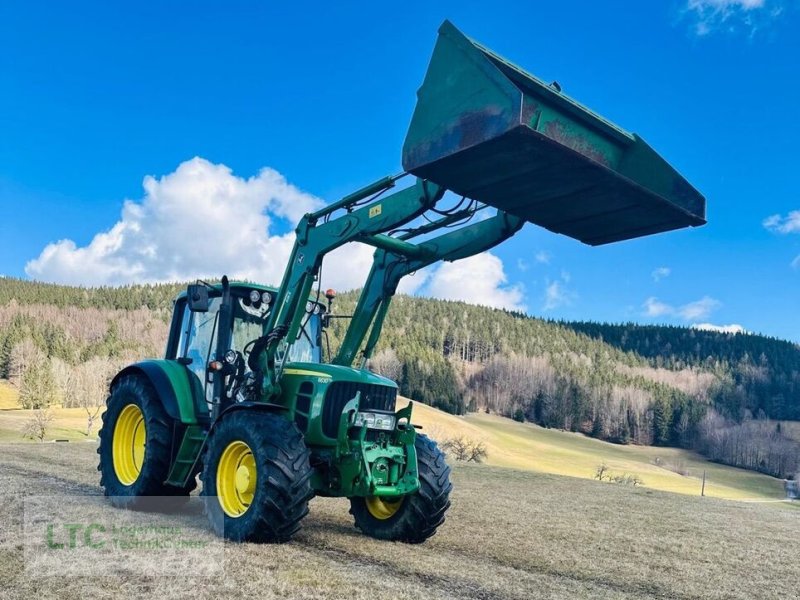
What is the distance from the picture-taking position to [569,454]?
89.6 m

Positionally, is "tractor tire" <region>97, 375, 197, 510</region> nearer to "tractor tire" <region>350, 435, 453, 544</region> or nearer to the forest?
"tractor tire" <region>350, 435, 453, 544</region>

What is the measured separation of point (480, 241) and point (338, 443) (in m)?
2.89

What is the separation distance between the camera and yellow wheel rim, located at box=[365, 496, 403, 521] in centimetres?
845

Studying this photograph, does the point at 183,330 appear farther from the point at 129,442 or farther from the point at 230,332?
the point at 129,442

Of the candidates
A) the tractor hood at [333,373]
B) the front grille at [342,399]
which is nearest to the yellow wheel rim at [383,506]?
the front grille at [342,399]

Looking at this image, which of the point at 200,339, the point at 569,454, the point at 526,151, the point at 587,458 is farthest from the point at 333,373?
the point at 569,454

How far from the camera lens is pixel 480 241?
827 centimetres

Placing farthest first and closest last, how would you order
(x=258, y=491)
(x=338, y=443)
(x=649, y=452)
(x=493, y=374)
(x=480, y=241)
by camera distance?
(x=493, y=374) < (x=649, y=452) < (x=480, y=241) < (x=338, y=443) < (x=258, y=491)

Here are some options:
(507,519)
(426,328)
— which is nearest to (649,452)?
(426,328)

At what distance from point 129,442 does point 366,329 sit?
391 centimetres

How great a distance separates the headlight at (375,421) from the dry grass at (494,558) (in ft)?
4.35

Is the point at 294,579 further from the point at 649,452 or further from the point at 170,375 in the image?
the point at 649,452

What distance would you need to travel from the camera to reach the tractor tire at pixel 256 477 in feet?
22.9

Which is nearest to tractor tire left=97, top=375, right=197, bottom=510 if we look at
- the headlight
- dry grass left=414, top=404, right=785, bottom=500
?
the headlight
